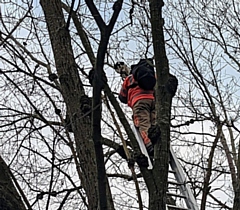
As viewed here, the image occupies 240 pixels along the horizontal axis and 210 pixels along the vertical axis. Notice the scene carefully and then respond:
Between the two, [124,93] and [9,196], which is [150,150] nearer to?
[124,93]

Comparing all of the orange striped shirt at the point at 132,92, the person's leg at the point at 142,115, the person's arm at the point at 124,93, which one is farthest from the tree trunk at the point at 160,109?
the person's arm at the point at 124,93

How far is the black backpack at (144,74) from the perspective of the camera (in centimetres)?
488

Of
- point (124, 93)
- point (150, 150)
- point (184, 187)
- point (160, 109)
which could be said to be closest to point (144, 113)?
point (124, 93)

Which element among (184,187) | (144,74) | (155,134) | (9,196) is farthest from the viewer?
(144,74)

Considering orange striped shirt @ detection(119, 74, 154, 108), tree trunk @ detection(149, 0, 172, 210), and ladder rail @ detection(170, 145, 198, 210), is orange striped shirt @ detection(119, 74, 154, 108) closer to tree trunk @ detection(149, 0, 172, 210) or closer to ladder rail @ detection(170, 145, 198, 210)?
ladder rail @ detection(170, 145, 198, 210)

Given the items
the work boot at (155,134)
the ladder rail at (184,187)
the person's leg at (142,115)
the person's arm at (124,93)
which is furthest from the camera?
the person's arm at (124,93)

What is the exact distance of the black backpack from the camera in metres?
4.88

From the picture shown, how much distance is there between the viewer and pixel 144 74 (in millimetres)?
4914

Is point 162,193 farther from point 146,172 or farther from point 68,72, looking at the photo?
point 68,72

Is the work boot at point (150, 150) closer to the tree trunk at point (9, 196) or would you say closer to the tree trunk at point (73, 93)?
the tree trunk at point (73, 93)

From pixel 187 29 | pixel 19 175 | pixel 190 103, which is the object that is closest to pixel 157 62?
pixel 19 175

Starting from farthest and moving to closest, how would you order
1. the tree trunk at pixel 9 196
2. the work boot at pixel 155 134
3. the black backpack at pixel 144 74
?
the black backpack at pixel 144 74
the tree trunk at pixel 9 196
the work boot at pixel 155 134

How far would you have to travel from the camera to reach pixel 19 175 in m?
4.69

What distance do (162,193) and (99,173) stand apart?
58cm
